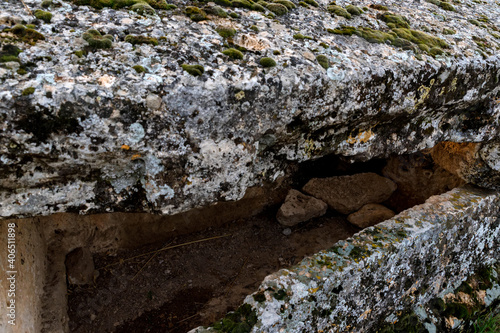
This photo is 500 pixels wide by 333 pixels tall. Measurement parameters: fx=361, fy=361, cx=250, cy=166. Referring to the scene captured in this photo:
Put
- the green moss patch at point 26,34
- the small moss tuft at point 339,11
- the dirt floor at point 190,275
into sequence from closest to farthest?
the green moss patch at point 26,34 < the small moss tuft at point 339,11 < the dirt floor at point 190,275

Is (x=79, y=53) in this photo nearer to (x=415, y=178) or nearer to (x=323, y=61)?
(x=323, y=61)

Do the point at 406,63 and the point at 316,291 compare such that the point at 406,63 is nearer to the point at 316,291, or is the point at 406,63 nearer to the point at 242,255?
the point at 316,291

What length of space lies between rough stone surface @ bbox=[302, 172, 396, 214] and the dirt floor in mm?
191

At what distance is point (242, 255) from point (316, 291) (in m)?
1.45

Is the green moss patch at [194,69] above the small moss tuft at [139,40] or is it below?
below

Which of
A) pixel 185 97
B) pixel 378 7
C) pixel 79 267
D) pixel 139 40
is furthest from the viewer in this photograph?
pixel 79 267

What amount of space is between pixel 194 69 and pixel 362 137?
3.31 ft

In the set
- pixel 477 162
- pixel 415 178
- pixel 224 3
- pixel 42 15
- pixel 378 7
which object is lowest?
pixel 415 178

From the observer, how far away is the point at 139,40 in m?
1.33

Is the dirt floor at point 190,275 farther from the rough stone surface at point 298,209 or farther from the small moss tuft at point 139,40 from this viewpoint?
the small moss tuft at point 139,40

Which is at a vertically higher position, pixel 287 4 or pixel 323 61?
pixel 287 4

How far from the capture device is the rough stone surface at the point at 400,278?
175 cm

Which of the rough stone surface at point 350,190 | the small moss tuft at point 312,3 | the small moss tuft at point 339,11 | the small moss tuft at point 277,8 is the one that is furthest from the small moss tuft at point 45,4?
the rough stone surface at point 350,190

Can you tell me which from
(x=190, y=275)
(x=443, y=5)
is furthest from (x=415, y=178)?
(x=190, y=275)
